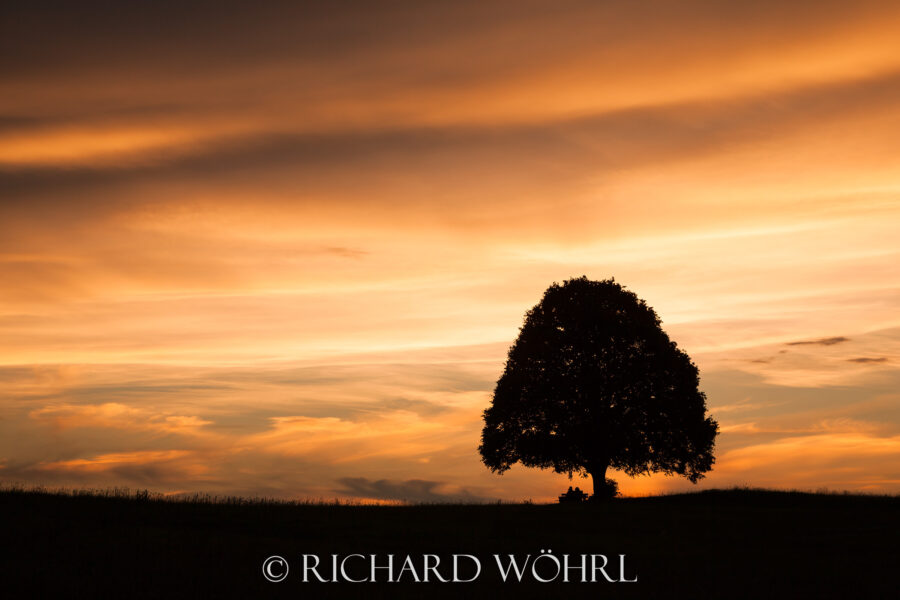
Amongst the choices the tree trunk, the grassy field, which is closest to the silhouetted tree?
the tree trunk

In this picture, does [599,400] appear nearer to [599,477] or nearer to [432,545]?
[599,477]

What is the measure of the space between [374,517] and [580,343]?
19969 mm

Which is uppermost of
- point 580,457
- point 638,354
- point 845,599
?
point 638,354

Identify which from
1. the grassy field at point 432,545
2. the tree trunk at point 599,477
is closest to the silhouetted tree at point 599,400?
the tree trunk at point 599,477

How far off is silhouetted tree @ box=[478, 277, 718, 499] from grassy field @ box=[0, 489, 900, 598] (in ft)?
24.5

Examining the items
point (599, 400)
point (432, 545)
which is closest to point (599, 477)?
point (599, 400)

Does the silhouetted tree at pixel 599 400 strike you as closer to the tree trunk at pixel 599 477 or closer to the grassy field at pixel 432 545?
the tree trunk at pixel 599 477

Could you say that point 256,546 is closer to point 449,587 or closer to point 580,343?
point 449,587

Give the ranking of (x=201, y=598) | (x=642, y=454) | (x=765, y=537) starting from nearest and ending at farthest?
(x=201, y=598)
(x=765, y=537)
(x=642, y=454)

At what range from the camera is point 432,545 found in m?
29.4

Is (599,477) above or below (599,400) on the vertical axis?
below

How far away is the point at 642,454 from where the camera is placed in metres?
49.2

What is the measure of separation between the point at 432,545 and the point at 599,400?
2258 centimetres

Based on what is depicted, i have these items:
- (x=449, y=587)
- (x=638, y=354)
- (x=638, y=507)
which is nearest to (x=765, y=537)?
(x=638, y=507)
